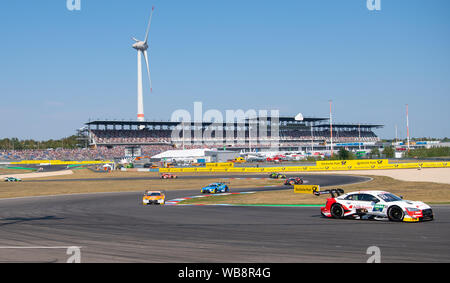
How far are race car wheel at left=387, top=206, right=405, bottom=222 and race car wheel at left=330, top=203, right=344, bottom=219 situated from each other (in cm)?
198

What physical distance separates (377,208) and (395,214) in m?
0.80

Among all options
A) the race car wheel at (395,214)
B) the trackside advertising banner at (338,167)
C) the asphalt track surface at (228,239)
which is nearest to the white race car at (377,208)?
the race car wheel at (395,214)

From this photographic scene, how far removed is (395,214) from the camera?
16250 mm

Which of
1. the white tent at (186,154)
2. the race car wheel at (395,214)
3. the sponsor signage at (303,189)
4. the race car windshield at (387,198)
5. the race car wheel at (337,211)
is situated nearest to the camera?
the race car wheel at (395,214)

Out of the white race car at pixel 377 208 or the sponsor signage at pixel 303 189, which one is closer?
the white race car at pixel 377 208

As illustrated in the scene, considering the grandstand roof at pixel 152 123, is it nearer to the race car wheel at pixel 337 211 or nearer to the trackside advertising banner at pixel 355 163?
the trackside advertising banner at pixel 355 163

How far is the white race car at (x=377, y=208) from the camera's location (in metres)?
15.9

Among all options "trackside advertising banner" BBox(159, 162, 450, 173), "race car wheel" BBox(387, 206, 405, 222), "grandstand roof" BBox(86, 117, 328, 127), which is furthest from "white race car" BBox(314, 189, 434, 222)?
"grandstand roof" BBox(86, 117, 328, 127)

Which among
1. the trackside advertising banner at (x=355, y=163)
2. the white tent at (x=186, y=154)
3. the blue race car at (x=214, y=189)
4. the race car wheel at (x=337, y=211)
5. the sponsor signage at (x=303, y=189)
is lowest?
the blue race car at (x=214, y=189)

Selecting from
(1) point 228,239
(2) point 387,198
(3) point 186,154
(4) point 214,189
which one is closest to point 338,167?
(4) point 214,189

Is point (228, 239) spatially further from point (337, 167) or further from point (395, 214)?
point (337, 167)

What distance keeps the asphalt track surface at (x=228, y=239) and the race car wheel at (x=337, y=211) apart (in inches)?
22.6
